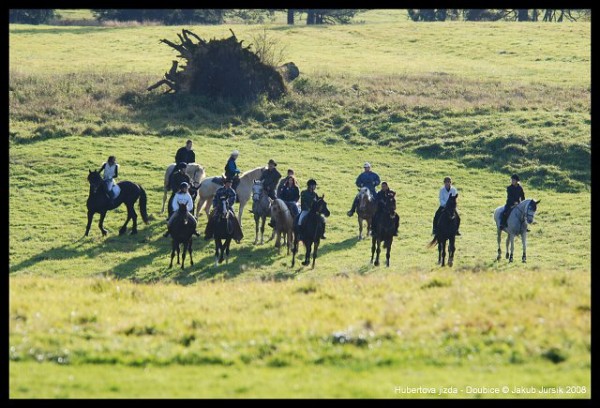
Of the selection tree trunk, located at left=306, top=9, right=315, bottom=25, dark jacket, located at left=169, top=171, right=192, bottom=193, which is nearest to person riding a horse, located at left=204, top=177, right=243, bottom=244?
dark jacket, located at left=169, top=171, right=192, bottom=193

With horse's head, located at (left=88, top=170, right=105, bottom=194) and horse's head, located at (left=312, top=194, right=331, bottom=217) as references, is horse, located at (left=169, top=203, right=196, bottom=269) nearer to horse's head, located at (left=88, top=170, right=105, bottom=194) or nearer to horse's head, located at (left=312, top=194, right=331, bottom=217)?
horse's head, located at (left=312, top=194, right=331, bottom=217)

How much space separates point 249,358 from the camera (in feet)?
51.8

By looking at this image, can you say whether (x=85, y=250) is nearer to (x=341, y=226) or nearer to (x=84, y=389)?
(x=341, y=226)

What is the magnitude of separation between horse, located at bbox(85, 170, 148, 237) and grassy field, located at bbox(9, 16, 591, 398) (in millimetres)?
627

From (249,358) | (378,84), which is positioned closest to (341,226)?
(249,358)

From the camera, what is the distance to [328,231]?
112ft

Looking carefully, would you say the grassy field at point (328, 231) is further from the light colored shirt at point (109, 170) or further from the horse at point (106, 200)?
the light colored shirt at point (109, 170)

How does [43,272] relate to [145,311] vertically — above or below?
below

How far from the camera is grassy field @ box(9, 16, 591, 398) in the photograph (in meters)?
15.4

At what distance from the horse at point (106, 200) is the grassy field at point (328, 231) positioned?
2.06 ft

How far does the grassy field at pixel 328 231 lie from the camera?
15430 mm

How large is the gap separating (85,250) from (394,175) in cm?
1675

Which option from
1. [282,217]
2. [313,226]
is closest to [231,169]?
[282,217]

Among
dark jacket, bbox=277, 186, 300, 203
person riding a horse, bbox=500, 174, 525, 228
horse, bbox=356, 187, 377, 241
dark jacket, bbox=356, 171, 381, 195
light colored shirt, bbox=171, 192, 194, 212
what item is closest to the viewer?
light colored shirt, bbox=171, 192, 194, 212
